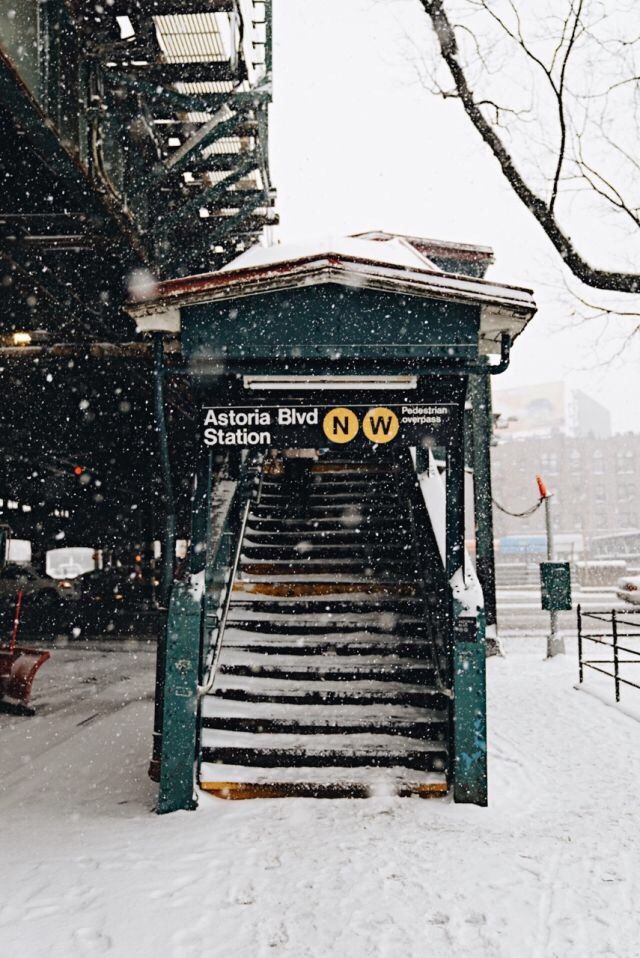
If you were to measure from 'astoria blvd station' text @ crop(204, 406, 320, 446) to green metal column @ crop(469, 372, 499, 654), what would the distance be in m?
8.34

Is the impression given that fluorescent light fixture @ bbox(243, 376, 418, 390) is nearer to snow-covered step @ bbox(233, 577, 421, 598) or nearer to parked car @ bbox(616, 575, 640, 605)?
snow-covered step @ bbox(233, 577, 421, 598)

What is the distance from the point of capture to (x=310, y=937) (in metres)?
3.68

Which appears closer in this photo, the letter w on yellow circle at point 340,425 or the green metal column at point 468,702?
the green metal column at point 468,702

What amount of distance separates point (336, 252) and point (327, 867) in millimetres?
4530

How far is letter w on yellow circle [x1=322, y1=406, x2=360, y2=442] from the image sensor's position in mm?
6051

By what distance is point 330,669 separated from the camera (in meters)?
7.13

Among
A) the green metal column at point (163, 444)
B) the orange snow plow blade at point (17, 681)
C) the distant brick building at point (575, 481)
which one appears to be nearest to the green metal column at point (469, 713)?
the green metal column at point (163, 444)

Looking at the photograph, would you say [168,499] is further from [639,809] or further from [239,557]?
[639,809]

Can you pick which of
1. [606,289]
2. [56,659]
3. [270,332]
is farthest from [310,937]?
[56,659]

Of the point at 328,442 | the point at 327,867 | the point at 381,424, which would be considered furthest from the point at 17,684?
the point at 381,424

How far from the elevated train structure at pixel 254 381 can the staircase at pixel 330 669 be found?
0.08ft

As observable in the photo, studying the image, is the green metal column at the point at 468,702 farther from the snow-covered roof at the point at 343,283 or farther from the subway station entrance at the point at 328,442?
the snow-covered roof at the point at 343,283

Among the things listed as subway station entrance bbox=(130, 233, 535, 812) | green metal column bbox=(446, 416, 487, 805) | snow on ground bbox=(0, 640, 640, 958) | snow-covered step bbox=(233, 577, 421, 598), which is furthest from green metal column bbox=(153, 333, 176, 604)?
green metal column bbox=(446, 416, 487, 805)

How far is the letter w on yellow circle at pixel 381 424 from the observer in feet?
19.9
